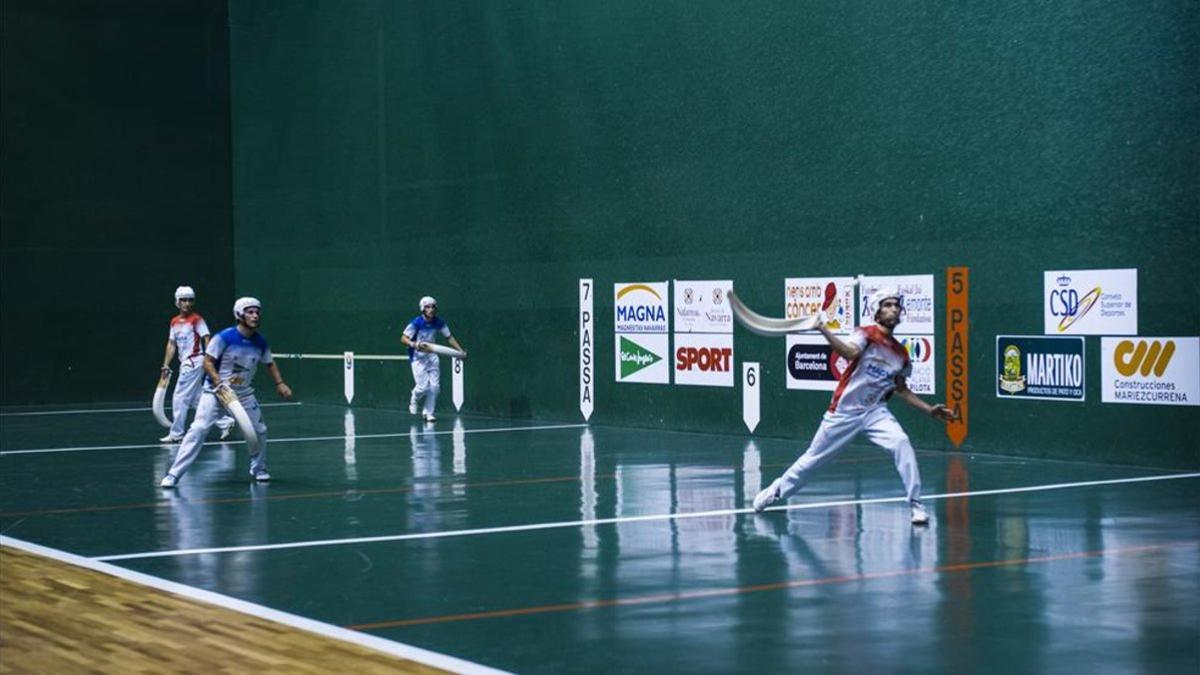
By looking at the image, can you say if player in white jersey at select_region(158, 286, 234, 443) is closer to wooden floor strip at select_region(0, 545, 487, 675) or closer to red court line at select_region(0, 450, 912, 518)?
red court line at select_region(0, 450, 912, 518)

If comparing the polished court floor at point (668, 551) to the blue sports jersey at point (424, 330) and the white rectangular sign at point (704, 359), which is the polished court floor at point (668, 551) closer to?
the white rectangular sign at point (704, 359)

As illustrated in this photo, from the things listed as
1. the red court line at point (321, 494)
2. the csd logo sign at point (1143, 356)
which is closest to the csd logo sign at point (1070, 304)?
the csd logo sign at point (1143, 356)

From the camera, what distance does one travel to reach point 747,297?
18.1m

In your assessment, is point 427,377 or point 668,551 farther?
point 427,377

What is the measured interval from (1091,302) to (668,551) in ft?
22.0

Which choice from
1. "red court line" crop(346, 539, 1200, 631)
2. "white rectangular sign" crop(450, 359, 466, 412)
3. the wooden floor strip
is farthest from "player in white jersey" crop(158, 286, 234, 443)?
"red court line" crop(346, 539, 1200, 631)

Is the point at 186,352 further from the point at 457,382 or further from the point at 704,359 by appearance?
the point at 704,359

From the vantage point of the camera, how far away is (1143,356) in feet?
46.2

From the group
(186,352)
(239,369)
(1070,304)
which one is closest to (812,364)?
(1070,304)

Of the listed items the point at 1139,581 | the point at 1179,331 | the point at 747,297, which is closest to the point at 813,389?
the point at 747,297

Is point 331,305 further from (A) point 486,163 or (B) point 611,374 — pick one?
(B) point 611,374

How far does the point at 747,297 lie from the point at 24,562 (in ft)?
33.5

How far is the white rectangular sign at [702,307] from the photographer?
727 inches

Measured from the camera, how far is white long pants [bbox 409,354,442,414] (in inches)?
842
